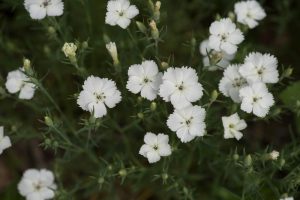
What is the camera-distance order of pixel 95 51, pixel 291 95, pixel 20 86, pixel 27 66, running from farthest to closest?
pixel 95 51, pixel 291 95, pixel 20 86, pixel 27 66

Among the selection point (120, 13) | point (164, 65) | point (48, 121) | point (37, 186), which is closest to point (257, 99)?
point (164, 65)

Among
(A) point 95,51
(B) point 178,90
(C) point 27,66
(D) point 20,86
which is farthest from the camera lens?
(A) point 95,51

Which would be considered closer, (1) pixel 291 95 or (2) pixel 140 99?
(2) pixel 140 99

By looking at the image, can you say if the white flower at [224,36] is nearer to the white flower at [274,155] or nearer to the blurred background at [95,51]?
the blurred background at [95,51]

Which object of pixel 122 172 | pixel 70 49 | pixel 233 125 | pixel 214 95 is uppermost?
pixel 70 49

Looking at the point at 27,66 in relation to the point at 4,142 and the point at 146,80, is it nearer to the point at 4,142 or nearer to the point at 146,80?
the point at 4,142

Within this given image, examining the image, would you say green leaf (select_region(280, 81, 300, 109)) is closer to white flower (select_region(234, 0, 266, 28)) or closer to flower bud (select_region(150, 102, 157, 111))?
white flower (select_region(234, 0, 266, 28))

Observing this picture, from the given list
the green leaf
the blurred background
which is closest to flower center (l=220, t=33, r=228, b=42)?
the blurred background
